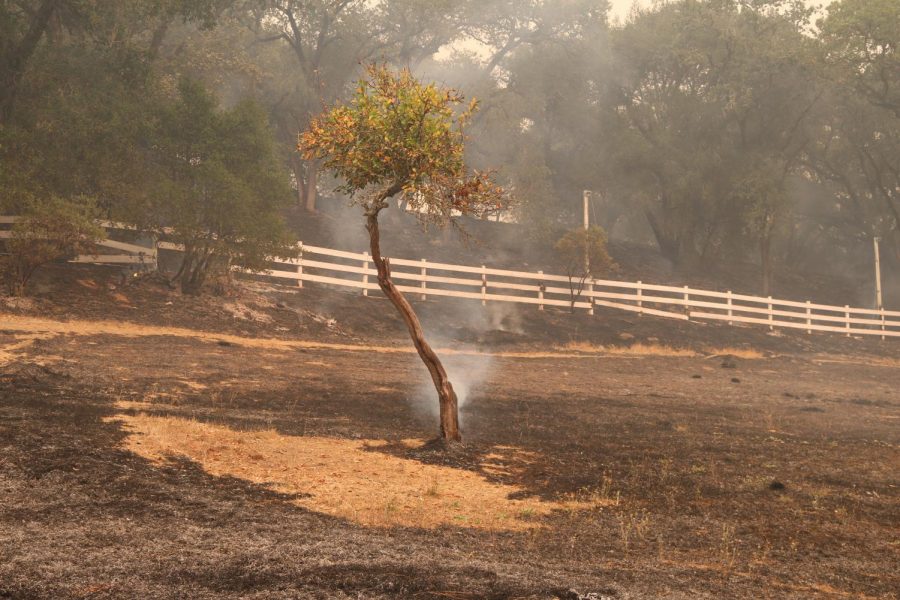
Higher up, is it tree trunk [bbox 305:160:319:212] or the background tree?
tree trunk [bbox 305:160:319:212]

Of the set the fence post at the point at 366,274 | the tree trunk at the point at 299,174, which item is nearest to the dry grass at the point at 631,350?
the fence post at the point at 366,274

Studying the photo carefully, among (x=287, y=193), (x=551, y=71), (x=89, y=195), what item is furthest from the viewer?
(x=551, y=71)

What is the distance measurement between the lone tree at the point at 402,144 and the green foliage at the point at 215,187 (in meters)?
12.4

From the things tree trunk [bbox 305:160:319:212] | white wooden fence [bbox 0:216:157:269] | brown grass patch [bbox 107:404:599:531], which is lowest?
brown grass patch [bbox 107:404:599:531]

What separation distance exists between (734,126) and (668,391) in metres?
29.8

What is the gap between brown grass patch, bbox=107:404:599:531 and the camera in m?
9.73

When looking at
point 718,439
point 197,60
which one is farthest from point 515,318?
point 718,439

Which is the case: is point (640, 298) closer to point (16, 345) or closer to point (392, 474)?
point (16, 345)

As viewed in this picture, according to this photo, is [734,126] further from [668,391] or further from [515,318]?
[668,391]

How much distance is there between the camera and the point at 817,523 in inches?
391

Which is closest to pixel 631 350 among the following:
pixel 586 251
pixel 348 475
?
pixel 586 251

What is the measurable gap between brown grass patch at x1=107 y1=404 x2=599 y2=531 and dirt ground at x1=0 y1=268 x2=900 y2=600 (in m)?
0.05

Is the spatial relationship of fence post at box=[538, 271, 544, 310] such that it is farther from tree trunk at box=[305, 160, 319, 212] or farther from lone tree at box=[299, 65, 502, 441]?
lone tree at box=[299, 65, 502, 441]

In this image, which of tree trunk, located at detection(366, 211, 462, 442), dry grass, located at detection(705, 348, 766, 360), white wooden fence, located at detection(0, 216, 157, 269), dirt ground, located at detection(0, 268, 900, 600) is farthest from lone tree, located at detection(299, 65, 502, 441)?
dry grass, located at detection(705, 348, 766, 360)
